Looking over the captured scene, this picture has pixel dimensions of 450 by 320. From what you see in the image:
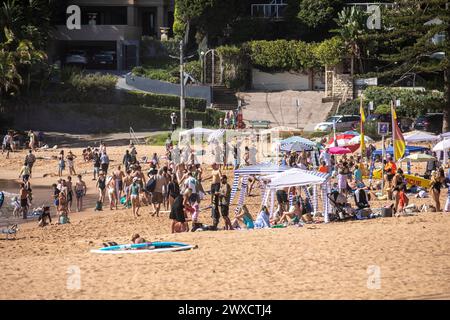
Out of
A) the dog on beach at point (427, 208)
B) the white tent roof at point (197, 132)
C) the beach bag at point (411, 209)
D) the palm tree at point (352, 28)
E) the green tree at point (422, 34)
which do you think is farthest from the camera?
the palm tree at point (352, 28)

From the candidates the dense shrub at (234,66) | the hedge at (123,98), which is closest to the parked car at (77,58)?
the hedge at (123,98)

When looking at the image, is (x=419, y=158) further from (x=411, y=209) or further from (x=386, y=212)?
(x=386, y=212)

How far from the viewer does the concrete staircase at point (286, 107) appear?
5275cm

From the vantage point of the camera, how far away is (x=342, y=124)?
48812mm

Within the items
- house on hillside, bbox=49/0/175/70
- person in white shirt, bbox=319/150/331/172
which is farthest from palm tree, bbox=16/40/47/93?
person in white shirt, bbox=319/150/331/172

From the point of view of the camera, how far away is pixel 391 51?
5441cm

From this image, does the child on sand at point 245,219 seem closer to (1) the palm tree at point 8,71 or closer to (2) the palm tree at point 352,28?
(1) the palm tree at point 8,71

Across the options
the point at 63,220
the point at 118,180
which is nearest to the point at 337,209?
the point at 63,220

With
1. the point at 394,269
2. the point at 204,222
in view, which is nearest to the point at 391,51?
the point at 204,222

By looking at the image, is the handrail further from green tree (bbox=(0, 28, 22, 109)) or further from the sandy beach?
the sandy beach

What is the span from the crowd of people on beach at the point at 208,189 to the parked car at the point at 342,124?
7743mm

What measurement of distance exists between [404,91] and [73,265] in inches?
1336

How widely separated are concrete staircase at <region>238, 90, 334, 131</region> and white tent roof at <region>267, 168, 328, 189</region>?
26059mm
